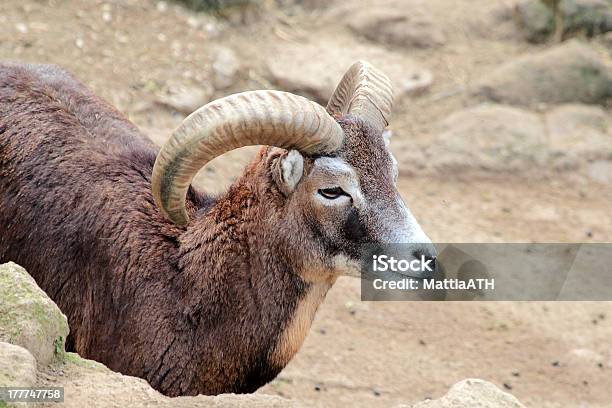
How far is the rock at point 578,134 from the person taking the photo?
45.5 ft

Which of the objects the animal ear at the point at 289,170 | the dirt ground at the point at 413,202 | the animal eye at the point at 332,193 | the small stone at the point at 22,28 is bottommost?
the dirt ground at the point at 413,202

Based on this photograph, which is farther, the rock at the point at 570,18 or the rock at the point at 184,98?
the rock at the point at 570,18

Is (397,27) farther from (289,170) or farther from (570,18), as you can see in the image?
(289,170)

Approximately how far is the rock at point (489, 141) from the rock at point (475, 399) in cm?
793

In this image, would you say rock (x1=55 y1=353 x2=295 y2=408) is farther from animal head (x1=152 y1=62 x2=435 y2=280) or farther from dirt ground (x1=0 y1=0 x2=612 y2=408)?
dirt ground (x1=0 y1=0 x2=612 y2=408)

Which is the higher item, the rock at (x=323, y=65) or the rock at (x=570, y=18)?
the rock at (x=570, y=18)

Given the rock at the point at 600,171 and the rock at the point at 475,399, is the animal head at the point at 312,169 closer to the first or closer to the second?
the rock at the point at 475,399

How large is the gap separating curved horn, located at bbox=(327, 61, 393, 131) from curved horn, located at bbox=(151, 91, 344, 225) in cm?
70

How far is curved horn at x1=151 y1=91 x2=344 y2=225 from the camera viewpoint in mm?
6258

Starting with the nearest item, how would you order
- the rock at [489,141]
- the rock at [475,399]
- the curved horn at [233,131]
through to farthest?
1. the rock at [475,399]
2. the curved horn at [233,131]
3. the rock at [489,141]

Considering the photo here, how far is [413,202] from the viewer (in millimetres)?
12703

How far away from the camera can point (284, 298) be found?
6.80 metres

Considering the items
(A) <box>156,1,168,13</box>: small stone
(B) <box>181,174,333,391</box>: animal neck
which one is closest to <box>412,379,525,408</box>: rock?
(B) <box>181,174,333,391</box>: animal neck

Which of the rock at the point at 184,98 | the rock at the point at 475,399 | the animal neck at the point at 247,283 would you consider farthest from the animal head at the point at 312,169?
the rock at the point at 184,98
